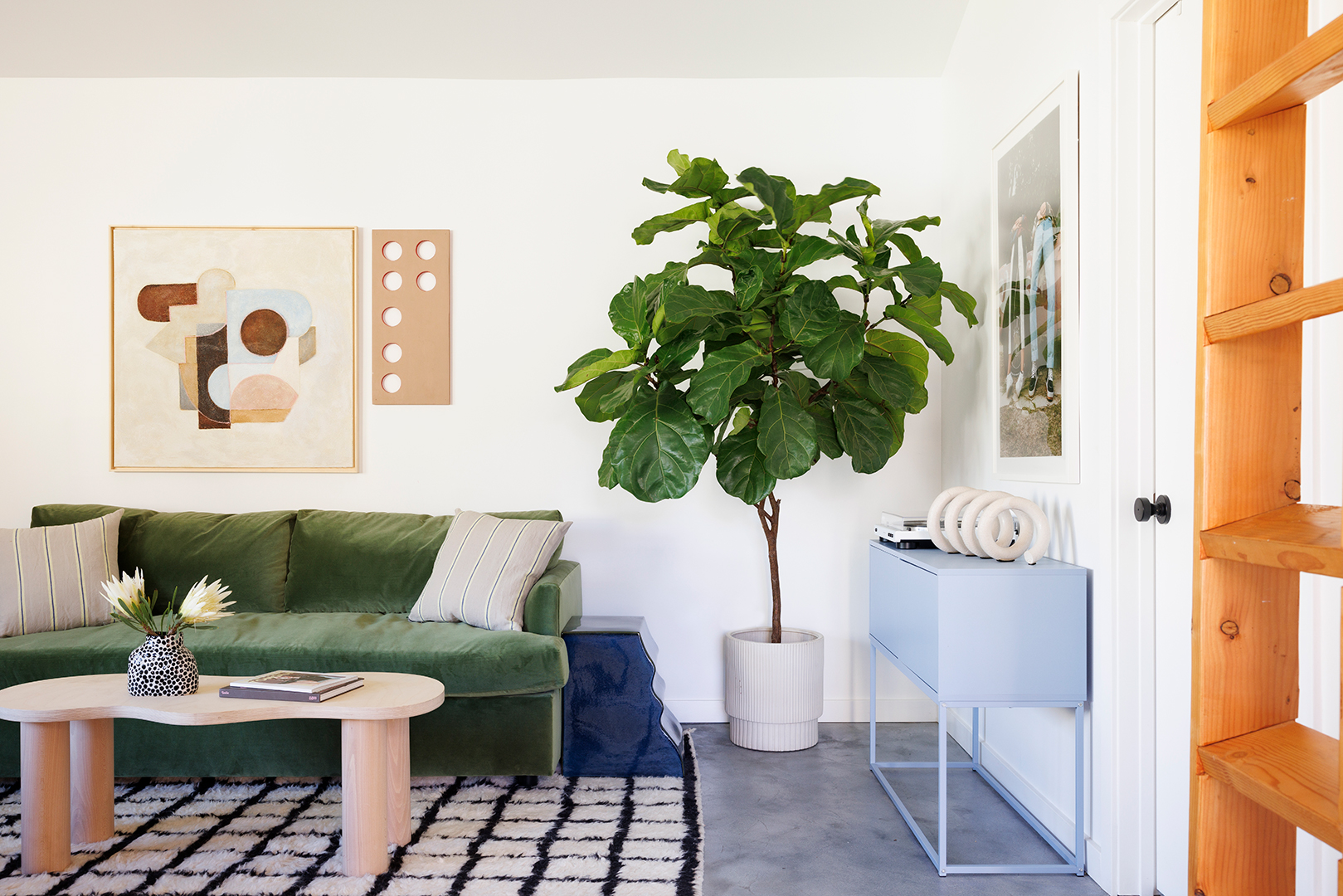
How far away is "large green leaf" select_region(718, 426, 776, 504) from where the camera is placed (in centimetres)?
305

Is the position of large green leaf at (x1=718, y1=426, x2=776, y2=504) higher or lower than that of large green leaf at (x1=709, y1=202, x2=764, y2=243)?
lower

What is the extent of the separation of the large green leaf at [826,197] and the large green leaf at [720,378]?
0.54 meters

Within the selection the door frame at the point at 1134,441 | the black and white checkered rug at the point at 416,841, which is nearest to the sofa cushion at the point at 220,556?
the black and white checkered rug at the point at 416,841

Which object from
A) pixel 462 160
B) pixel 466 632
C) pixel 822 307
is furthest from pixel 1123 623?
pixel 462 160

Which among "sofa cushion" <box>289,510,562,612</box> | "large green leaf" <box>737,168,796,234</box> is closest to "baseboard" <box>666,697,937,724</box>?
"sofa cushion" <box>289,510,562,612</box>

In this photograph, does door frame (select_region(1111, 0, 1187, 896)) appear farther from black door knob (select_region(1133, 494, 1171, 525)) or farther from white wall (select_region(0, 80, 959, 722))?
white wall (select_region(0, 80, 959, 722))

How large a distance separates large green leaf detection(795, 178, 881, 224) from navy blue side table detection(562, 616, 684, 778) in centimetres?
161

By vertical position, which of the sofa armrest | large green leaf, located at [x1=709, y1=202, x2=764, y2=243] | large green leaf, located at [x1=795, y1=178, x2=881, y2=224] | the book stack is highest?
large green leaf, located at [x1=795, y1=178, x2=881, y2=224]

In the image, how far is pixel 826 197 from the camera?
304 centimetres

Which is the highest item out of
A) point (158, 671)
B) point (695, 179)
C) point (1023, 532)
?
point (695, 179)

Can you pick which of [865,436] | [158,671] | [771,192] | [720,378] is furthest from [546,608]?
[771,192]

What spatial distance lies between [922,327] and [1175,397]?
3.48 feet

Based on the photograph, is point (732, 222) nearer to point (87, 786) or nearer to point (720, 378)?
point (720, 378)

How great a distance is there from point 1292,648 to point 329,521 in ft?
10.6
